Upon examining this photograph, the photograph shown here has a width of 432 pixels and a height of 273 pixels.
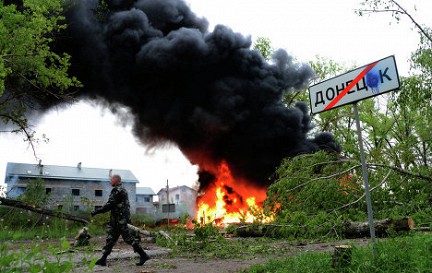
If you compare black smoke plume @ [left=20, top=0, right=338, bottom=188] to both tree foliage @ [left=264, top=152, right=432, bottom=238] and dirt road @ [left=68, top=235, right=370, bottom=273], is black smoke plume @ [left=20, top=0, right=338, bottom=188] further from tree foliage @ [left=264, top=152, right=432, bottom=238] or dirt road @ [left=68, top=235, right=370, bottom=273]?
dirt road @ [left=68, top=235, right=370, bottom=273]

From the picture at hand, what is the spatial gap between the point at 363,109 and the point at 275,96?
1045 cm

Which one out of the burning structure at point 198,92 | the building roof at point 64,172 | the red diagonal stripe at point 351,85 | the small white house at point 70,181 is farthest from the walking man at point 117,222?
the building roof at point 64,172

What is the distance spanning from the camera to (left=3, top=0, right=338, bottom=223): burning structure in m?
16.6

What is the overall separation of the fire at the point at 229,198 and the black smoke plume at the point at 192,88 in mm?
456

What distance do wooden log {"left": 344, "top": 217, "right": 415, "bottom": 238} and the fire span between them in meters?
7.26

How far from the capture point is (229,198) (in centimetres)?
1605

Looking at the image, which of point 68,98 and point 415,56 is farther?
point 68,98

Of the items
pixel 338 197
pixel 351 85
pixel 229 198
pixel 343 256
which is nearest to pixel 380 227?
pixel 338 197

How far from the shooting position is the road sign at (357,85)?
3.86m

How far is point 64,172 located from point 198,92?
22.6 metres

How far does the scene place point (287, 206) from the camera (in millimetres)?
9797

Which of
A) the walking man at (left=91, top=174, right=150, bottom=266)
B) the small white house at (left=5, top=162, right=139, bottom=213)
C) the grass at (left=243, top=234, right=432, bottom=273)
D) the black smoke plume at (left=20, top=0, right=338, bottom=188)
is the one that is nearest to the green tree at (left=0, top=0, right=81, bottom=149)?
the black smoke plume at (left=20, top=0, right=338, bottom=188)

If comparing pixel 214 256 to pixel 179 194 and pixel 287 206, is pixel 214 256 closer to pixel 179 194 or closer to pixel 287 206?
pixel 287 206

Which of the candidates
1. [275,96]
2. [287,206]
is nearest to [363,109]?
[275,96]
